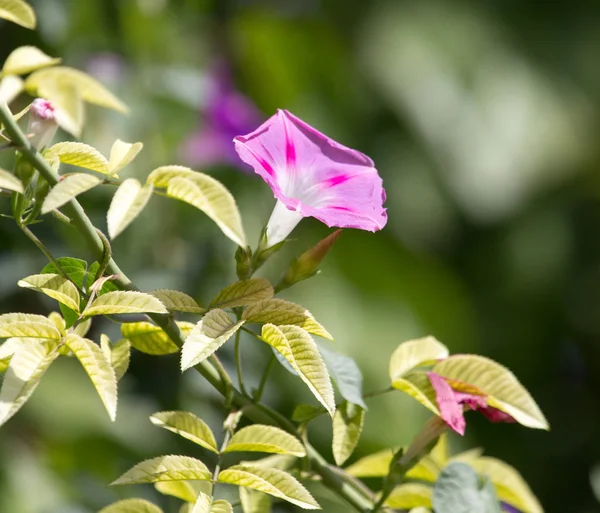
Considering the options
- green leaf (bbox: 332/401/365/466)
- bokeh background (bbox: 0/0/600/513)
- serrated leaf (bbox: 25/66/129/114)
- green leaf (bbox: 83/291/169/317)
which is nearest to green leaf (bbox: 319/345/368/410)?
green leaf (bbox: 332/401/365/466)

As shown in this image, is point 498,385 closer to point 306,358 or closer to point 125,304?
point 306,358

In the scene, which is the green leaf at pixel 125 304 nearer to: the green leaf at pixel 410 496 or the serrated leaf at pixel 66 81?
the serrated leaf at pixel 66 81

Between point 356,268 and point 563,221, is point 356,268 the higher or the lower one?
the lower one

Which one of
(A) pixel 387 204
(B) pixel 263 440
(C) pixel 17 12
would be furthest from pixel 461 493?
(A) pixel 387 204

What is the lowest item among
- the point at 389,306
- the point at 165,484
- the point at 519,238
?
the point at 389,306

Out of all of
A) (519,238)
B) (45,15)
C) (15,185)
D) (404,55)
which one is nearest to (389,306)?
(519,238)

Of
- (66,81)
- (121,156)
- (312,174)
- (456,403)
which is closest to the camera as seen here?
(66,81)

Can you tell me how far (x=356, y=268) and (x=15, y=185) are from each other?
81.4 inches

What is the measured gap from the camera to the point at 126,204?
0.59 metres

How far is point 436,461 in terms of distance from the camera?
955 millimetres

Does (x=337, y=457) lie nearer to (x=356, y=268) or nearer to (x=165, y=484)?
(x=165, y=484)

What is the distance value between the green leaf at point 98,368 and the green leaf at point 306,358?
0.40ft

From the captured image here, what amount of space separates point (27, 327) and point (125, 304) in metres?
0.07

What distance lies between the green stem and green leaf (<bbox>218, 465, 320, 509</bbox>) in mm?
90
